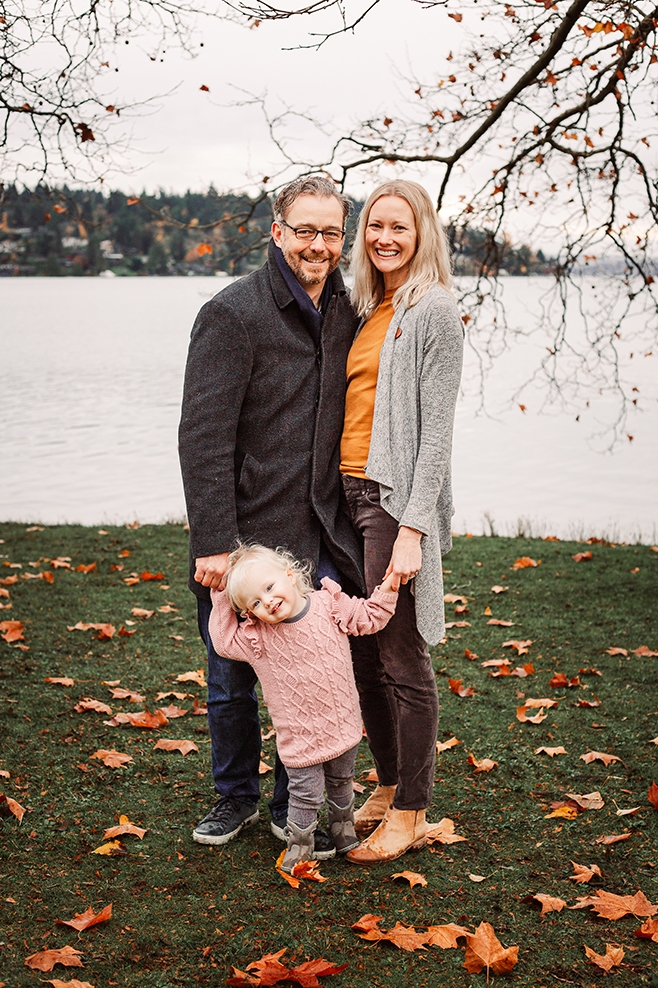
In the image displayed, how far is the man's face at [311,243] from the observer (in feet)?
10.4

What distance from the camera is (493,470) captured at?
691 inches

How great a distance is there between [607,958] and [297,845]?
106cm

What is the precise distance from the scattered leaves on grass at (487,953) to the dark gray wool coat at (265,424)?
1202mm

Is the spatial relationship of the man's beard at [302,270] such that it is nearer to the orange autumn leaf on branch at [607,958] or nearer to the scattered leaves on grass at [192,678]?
the orange autumn leaf on branch at [607,958]

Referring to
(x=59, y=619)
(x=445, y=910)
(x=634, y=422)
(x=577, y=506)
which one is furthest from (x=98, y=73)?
(x=634, y=422)

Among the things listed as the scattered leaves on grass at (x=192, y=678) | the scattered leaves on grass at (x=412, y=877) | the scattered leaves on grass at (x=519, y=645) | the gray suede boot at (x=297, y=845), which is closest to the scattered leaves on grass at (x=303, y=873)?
the gray suede boot at (x=297, y=845)

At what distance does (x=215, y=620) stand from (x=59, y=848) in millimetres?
1018

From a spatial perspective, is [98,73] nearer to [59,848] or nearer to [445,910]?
[59,848]

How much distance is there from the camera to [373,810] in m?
3.67

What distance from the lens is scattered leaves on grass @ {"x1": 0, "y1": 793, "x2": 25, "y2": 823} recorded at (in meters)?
3.57

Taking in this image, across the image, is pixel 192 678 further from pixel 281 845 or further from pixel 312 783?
pixel 312 783

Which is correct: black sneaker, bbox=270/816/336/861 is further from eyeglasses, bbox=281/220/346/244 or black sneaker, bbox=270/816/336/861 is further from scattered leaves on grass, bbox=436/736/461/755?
eyeglasses, bbox=281/220/346/244

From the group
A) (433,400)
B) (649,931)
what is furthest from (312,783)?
(433,400)

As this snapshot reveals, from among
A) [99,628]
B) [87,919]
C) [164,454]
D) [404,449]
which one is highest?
[404,449]
